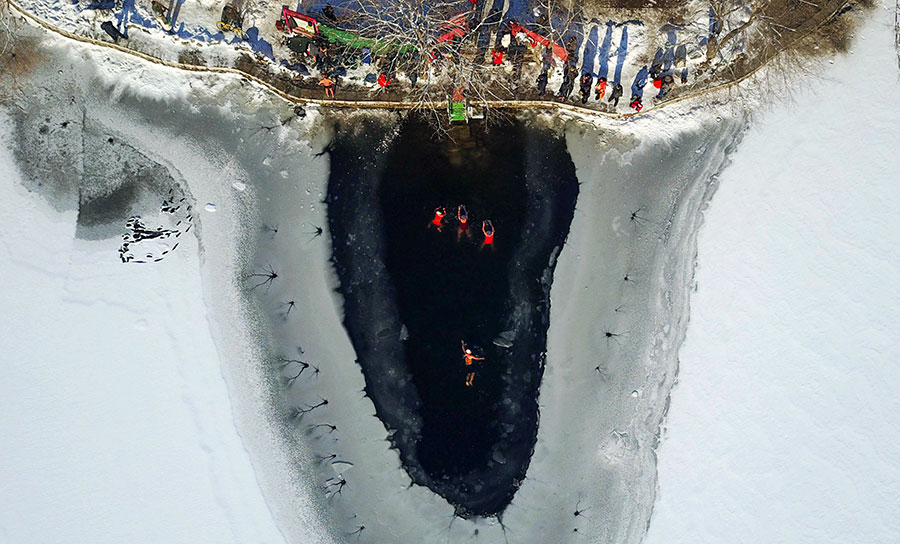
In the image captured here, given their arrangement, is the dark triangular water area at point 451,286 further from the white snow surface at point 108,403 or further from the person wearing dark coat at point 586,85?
the white snow surface at point 108,403

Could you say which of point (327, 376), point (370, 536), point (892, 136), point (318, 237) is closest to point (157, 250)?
point (318, 237)

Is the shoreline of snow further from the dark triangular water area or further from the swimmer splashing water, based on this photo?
the swimmer splashing water

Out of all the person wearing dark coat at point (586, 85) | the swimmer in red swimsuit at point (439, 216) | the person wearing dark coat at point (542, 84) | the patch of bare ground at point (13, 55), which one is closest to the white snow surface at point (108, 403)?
the patch of bare ground at point (13, 55)

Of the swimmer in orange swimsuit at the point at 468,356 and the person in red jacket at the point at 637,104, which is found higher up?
the person in red jacket at the point at 637,104

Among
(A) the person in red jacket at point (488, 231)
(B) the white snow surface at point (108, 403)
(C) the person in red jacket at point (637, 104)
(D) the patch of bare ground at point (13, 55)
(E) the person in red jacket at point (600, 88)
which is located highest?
(E) the person in red jacket at point (600, 88)

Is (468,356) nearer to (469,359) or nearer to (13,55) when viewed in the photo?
(469,359)

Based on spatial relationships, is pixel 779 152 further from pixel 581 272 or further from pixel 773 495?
pixel 773 495
